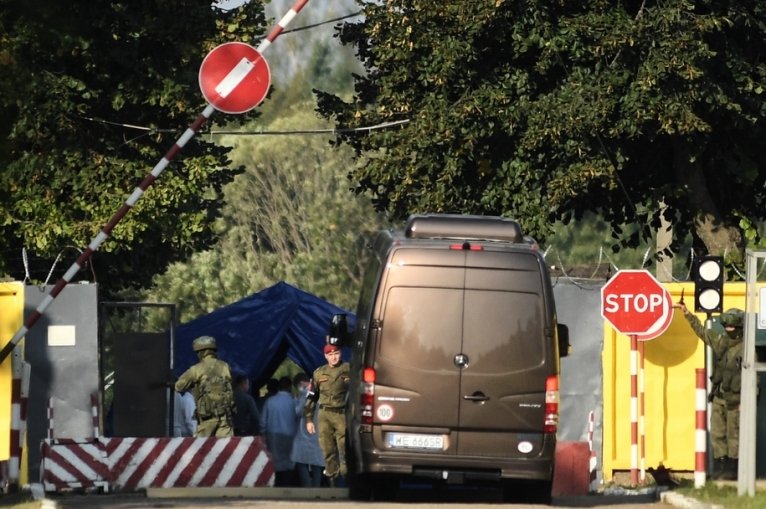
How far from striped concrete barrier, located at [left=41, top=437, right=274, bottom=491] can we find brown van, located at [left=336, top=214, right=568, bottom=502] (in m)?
3.29

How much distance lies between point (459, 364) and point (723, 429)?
17.3 feet

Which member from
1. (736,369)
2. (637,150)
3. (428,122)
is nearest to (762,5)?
(637,150)

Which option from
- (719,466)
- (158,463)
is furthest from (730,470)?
(158,463)

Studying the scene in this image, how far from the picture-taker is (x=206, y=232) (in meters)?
27.4

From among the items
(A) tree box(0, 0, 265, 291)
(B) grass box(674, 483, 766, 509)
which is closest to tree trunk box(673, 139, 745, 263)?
(A) tree box(0, 0, 265, 291)

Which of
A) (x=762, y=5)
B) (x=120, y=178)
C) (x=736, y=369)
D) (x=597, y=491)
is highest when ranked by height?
(x=762, y=5)

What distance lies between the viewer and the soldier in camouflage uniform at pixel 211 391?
62.2ft

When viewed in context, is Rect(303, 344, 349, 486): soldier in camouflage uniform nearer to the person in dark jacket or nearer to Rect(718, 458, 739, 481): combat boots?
the person in dark jacket

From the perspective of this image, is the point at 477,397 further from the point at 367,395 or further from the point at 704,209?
the point at 704,209

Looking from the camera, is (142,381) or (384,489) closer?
(384,489)

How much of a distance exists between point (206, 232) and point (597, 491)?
11.0 metres

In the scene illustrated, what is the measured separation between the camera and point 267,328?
27406 millimetres

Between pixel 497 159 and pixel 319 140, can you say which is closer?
pixel 497 159

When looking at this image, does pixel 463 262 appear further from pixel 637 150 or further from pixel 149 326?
pixel 149 326
